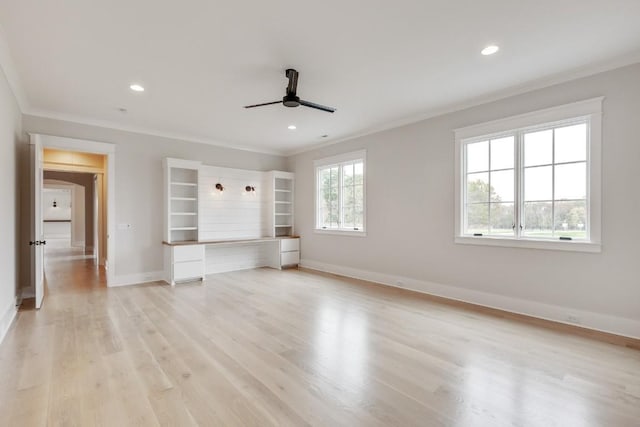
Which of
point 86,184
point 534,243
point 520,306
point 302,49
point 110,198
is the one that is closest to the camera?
point 302,49

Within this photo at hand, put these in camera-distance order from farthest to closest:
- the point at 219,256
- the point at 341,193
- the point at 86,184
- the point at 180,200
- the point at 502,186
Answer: the point at 86,184, the point at 219,256, the point at 341,193, the point at 180,200, the point at 502,186

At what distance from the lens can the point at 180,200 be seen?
606cm

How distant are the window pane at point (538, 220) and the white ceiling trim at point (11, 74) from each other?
5.56m

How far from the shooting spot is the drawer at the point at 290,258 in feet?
22.9

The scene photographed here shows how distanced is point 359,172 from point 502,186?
261 cm

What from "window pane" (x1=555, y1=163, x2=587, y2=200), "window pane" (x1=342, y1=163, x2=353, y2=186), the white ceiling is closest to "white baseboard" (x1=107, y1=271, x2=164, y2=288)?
the white ceiling

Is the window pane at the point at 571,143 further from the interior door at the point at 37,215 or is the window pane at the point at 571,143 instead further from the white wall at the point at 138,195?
the interior door at the point at 37,215

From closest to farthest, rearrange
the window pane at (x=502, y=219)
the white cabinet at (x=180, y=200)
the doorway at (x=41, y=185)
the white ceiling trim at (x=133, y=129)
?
the window pane at (x=502, y=219) < the doorway at (x=41, y=185) < the white ceiling trim at (x=133, y=129) < the white cabinet at (x=180, y=200)

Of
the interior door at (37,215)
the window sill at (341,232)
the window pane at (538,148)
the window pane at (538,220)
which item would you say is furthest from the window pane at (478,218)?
the interior door at (37,215)

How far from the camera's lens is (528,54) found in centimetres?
304

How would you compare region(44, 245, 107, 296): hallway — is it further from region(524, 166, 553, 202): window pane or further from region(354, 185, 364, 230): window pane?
region(524, 166, 553, 202): window pane

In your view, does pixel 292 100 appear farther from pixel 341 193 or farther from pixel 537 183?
pixel 341 193

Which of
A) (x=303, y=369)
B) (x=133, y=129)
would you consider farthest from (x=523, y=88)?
(x=133, y=129)

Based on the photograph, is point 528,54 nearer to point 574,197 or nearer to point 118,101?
point 574,197
